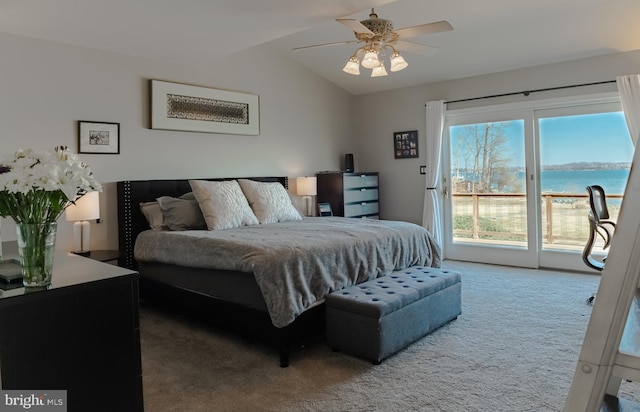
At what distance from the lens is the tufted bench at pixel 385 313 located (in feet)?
8.35

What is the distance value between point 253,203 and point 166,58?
65.6 inches

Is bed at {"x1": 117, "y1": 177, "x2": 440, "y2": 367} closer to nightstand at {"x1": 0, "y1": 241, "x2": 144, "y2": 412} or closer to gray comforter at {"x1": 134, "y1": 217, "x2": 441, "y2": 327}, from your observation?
gray comforter at {"x1": 134, "y1": 217, "x2": 441, "y2": 327}

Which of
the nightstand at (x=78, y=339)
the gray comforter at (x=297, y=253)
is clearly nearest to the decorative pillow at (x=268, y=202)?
the gray comforter at (x=297, y=253)

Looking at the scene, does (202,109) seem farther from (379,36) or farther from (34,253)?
(34,253)

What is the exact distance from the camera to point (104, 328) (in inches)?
57.9

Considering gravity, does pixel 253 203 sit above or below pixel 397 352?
above

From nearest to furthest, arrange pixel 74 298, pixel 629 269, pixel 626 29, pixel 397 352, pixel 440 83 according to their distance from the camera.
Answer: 1. pixel 629 269
2. pixel 74 298
3. pixel 397 352
4. pixel 626 29
5. pixel 440 83

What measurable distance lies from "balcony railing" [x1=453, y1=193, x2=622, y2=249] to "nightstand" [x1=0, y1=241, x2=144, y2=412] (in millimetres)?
4860

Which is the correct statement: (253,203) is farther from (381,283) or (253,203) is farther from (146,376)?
(146,376)

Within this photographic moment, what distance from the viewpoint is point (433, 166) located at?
224 inches

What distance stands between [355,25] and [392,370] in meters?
2.23

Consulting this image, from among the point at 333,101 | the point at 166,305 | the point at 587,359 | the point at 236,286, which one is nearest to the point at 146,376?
the point at 236,286

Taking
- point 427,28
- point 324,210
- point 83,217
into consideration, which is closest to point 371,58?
point 427,28

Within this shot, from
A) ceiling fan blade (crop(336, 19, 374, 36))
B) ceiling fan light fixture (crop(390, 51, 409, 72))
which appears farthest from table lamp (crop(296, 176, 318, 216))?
ceiling fan blade (crop(336, 19, 374, 36))
